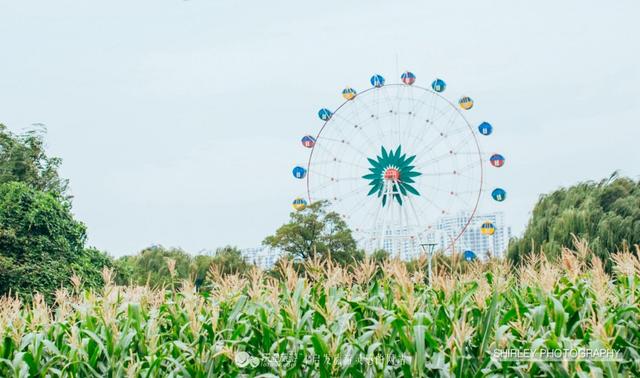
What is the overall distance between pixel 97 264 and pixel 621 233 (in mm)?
16793

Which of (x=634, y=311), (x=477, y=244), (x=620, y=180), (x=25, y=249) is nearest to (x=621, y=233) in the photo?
(x=620, y=180)

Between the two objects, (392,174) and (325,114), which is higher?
(325,114)

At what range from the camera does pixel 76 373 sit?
5.73 m

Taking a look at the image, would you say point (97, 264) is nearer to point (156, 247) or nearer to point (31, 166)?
point (31, 166)

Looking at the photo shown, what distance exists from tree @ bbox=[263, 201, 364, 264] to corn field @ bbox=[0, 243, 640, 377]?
29.0 meters

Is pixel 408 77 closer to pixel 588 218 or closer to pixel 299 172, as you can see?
pixel 299 172

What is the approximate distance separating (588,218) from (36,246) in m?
18.1

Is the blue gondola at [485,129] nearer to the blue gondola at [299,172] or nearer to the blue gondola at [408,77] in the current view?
the blue gondola at [408,77]

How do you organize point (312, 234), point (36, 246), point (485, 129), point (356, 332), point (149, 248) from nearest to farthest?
point (356, 332) < point (36, 246) < point (485, 129) < point (312, 234) < point (149, 248)

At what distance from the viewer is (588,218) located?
2806cm

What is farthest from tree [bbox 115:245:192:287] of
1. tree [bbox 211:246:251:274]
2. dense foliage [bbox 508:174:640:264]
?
dense foliage [bbox 508:174:640:264]

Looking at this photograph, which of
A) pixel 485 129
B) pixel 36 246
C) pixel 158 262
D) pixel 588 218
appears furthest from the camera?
pixel 158 262

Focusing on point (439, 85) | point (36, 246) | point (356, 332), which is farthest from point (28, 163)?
point (356, 332)

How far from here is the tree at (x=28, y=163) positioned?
28383 mm
